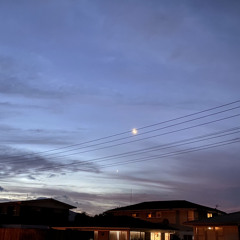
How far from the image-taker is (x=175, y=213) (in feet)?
172

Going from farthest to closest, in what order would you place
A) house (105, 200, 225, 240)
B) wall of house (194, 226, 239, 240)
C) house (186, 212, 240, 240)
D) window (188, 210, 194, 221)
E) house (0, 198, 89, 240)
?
house (105, 200, 225, 240)
window (188, 210, 194, 221)
house (0, 198, 89, 240)
wall of house (194, 226, 239, 240)
house (186, 212, 240, 240)

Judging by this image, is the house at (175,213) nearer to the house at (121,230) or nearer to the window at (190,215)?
the window at (190,215)

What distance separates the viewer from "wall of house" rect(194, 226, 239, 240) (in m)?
30.4

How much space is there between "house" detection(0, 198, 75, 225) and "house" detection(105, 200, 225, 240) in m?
10.1

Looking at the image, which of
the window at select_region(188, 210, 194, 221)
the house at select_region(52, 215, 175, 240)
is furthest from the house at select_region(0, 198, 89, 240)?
the window at select_region(188, 210, 194, 221)

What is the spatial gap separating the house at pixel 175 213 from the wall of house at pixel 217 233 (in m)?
15.7

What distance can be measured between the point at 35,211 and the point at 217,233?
87.1 ft

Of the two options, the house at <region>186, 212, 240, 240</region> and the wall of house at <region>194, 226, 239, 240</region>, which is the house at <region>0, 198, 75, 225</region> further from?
the house at <region>186, 212, 240, 240</region>

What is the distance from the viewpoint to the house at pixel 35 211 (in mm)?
47575

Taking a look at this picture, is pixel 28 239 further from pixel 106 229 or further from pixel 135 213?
pixel 135 213

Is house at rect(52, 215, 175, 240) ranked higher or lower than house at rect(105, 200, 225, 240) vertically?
lower

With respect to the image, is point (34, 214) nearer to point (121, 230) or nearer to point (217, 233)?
point (121, 230)

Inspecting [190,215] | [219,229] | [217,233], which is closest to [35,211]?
[190,215]

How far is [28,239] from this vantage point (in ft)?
98.0
